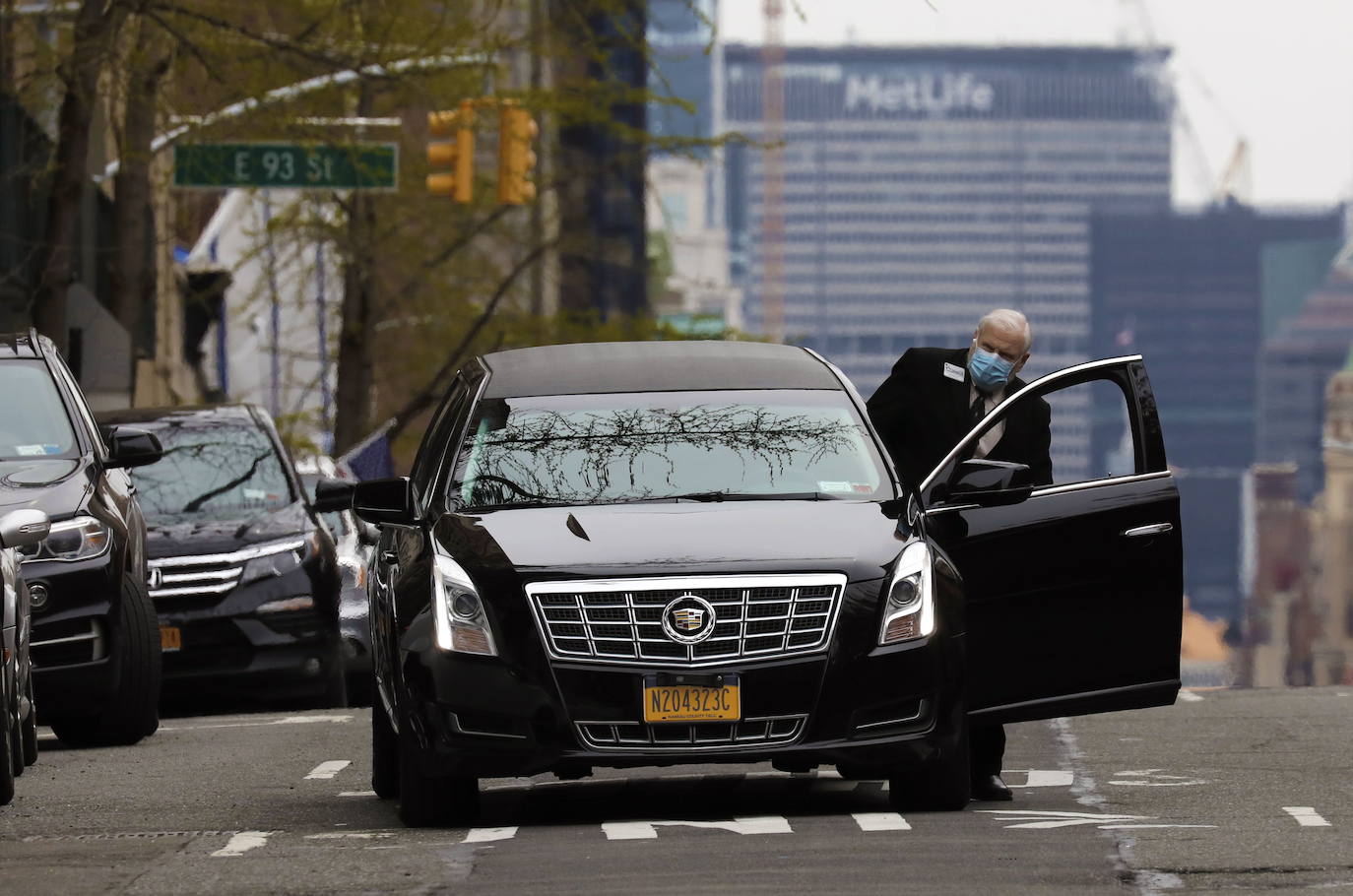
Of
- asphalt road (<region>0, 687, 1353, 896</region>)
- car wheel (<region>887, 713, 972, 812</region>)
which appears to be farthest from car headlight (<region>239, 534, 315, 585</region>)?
car wheel (<region>887, 713, 972, 812</region>)

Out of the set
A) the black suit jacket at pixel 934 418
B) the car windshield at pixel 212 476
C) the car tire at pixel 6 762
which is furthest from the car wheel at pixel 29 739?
the car windshield at pixel 212 476

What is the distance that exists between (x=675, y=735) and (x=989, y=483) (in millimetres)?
1398

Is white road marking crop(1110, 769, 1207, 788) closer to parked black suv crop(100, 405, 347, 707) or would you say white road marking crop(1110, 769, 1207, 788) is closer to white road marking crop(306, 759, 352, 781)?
white road marking crop(306, 759, 352, 781)

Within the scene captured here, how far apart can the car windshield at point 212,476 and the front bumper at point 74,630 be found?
400 cm

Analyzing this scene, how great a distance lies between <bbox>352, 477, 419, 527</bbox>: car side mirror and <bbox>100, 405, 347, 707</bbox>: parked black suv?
6.87m

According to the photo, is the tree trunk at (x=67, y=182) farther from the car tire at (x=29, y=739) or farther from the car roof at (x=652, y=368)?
the car roof at (x=652, y=368)

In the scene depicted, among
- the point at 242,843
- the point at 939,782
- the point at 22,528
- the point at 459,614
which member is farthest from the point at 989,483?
the point at 22,528

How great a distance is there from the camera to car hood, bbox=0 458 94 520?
11.9 meters

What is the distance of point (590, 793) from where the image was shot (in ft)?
33.3

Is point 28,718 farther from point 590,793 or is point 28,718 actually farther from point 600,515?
point 600,515

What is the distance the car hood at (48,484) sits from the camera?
11859 millimetres

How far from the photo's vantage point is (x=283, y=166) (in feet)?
77.0

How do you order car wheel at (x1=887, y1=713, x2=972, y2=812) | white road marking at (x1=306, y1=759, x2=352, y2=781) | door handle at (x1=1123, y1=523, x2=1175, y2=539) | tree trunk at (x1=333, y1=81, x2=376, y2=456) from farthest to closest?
1. tree trunk at (x1=333, y1=81, x2=376, y2=456)
2. white road marking at (x1=306, y1=759, x2=352, y2=781)
3. door handle at (x1=1123, y1=523, x2=1175, y2=539)
4. car wheel at (x1=887, y1=713, x2=972, y2=812)

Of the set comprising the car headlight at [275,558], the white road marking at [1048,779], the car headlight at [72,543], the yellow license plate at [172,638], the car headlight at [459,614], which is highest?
the car headlight at [459,614]
